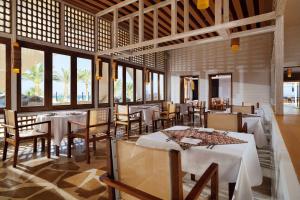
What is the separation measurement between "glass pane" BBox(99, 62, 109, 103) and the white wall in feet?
16.9

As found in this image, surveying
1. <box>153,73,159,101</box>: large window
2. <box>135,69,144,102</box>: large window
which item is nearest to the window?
<box>135,69,144,102</box>: large window

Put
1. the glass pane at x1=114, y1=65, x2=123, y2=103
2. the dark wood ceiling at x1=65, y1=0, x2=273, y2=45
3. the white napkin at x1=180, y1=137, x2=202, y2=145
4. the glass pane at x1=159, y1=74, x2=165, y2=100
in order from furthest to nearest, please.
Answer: the glass pane at x1=159, y1=74, x2=165, y2=100
the glass pane at x1=114, y1=65, x2=123, y2=103
the dark wood ceiling at x1=65, y1=0, x2=273, y2=45
the white napkin at x1=180, y1=137, x2=202, y2=145

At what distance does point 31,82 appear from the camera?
16.7 ft

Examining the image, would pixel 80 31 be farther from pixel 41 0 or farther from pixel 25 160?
pixel 25 160

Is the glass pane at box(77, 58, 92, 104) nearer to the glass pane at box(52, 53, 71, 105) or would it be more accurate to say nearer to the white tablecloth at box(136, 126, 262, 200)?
the glass pane at box(52, 53, 71, 105)

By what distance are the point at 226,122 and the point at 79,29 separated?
18.0 ft

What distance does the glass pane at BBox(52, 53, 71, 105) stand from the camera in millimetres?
5597

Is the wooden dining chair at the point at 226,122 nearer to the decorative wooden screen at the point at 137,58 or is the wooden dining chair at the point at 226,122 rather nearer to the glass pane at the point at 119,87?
the glass pane at the point at 119,87

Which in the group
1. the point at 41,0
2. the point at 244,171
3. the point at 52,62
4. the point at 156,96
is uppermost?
the point at 41,0

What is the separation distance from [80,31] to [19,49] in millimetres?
2143

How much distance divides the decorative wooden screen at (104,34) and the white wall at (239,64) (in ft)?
16.5

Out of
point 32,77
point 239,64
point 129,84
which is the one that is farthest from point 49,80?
point 239,64

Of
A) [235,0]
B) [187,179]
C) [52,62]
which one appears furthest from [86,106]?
[235,0]

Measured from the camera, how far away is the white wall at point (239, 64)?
903cm
